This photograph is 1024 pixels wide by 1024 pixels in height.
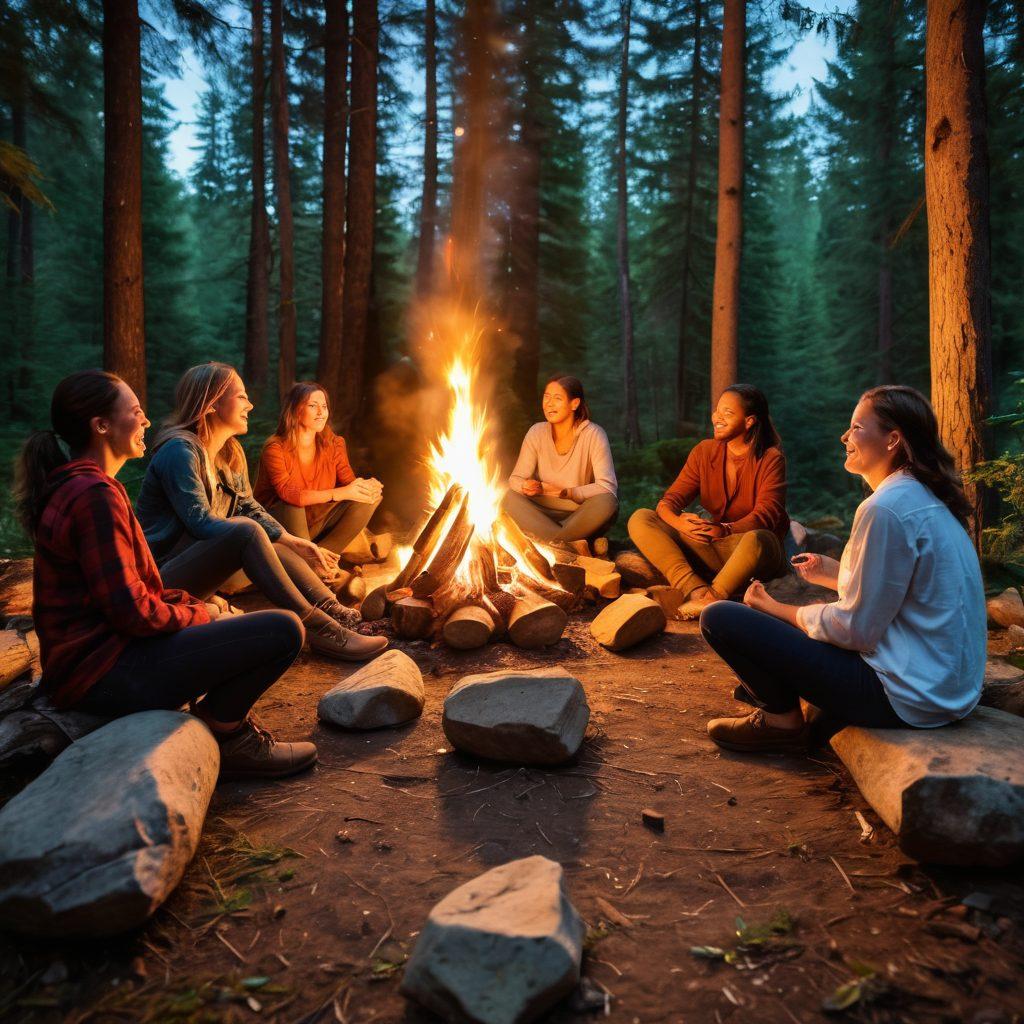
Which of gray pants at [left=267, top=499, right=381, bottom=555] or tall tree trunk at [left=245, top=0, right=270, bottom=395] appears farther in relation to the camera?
tall tree trunk at [left=245, top=0, right=270, bottom=395]

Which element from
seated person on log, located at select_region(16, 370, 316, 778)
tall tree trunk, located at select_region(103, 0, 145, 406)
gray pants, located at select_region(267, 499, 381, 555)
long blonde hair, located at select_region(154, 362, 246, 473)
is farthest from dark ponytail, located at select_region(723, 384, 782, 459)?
tall tree trunk, located at select_region(103, 0, 145, 406)

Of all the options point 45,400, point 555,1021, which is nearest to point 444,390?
point 45,400

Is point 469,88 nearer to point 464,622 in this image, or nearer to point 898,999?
point 464,622

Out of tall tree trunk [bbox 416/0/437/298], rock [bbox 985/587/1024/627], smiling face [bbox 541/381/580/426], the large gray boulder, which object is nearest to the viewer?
the large gray boulder

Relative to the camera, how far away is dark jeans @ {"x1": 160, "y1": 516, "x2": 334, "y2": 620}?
4.11 m

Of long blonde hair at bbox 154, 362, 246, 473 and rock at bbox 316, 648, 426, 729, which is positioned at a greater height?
long blonde hair at bbox 154, 362, 246, 473

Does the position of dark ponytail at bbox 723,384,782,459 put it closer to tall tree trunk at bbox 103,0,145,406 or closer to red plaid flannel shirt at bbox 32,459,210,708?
red plaid flannel shirt at bbox 32,459,210,708

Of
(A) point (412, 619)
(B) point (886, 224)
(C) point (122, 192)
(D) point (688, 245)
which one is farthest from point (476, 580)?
(B) point (886, 224)

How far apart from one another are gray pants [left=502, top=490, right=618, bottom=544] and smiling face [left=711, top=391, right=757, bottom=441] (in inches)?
47.7

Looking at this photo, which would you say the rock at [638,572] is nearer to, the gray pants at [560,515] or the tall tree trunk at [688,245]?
the gray pants at [560,515]

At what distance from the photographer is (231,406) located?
433cm

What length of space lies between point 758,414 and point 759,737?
2.88 metres

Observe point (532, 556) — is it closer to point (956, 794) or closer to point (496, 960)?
point (956, 794)

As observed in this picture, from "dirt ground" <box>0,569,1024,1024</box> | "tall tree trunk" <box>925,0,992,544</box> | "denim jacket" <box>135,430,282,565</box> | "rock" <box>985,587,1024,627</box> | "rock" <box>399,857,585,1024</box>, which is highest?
"tall tree trunk" <box>925,0,992,544</box>
